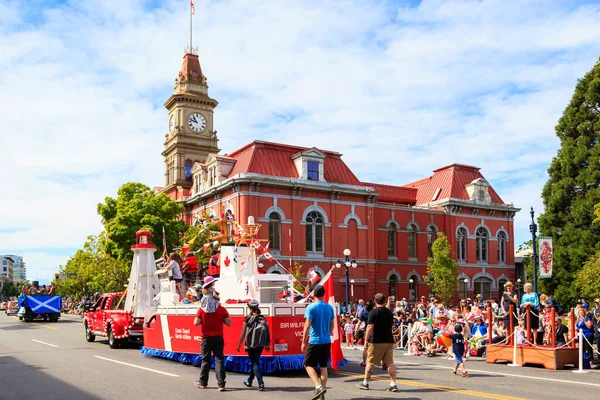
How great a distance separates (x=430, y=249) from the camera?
52.1 meters

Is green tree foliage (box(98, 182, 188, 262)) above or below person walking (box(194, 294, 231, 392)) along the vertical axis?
above

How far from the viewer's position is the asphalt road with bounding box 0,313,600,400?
10969mm

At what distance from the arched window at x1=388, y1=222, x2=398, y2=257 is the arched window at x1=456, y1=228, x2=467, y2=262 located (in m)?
6.23

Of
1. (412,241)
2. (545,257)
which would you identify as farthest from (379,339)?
(412,241)

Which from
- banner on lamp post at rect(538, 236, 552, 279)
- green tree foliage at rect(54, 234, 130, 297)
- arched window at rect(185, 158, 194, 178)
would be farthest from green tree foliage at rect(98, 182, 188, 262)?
banner on lamp post at rect(538, 236, 552, 279)

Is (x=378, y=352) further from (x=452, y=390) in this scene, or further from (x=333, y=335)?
(x=333, y=335)

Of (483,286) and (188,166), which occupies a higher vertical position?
(188,166)

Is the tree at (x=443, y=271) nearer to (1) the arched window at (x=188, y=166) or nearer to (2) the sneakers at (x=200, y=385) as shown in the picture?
(1) the arched window at (x=188, y=166)

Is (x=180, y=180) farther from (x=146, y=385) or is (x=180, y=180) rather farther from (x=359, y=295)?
(x=146, y=385)

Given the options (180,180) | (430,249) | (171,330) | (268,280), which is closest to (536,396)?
(268,280)

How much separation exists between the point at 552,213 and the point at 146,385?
122ft

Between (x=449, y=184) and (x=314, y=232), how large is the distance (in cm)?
1521

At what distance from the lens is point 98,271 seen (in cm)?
5166

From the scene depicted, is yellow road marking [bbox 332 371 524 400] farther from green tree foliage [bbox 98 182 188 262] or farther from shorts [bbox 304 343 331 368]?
green tree foliage [bbox 98 182 188 262]
